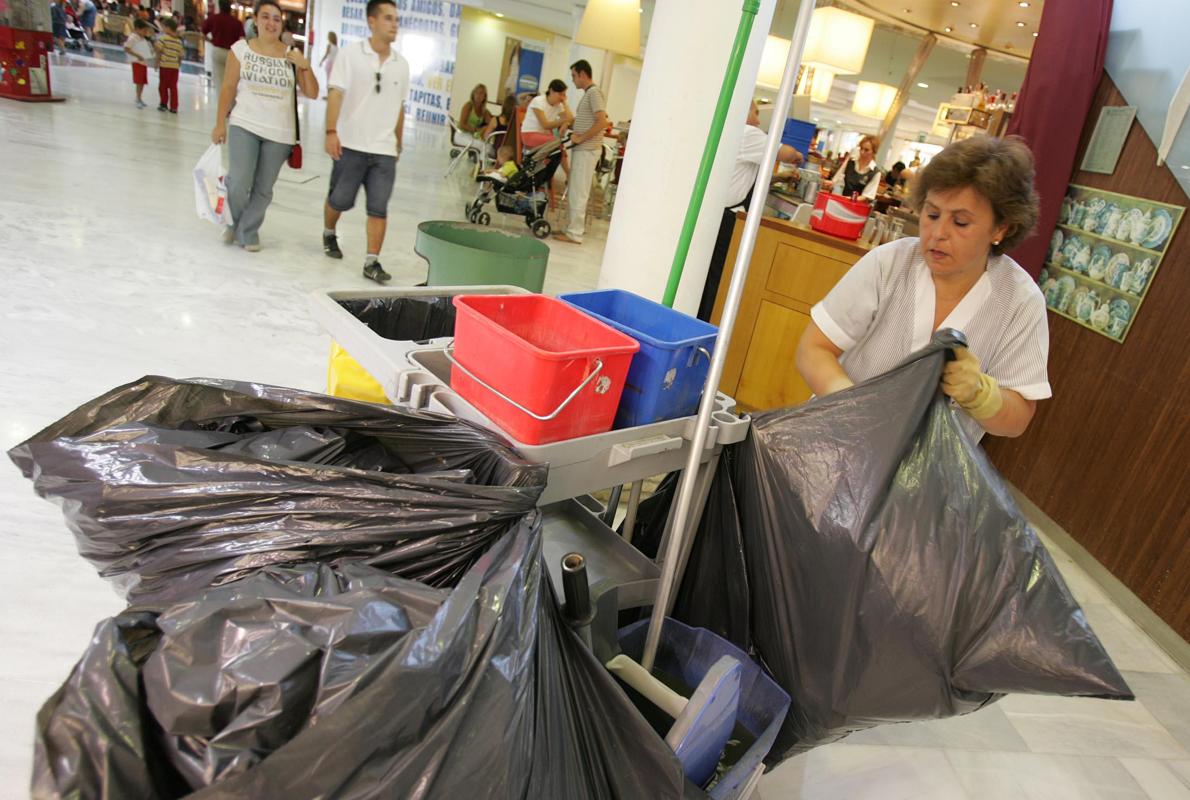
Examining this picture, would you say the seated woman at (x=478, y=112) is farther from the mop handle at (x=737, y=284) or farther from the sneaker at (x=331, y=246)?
the mop handle at (x=737, y=284)

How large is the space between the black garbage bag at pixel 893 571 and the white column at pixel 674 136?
1274 millimetres

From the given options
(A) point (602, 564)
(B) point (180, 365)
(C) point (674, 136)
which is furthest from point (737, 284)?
(B) point (180, 365)

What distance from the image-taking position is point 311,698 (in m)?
0.65

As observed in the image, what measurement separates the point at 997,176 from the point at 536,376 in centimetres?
106

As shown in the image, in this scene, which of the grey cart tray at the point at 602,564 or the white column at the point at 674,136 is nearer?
the grey cart tray at the point at 602,564

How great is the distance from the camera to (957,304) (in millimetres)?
1520

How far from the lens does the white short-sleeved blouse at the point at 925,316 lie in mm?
1494

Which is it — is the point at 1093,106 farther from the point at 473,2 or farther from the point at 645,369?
the point at 473,2

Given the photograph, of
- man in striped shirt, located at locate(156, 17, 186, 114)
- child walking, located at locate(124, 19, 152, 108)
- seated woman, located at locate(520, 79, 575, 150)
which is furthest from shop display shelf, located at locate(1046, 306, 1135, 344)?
child walking, located at locate(124, 19, 152, 108)

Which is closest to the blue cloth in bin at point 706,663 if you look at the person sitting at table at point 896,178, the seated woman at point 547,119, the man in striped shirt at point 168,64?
the seated woman at point 547,119

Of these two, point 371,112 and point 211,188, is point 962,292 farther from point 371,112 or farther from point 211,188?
point 211,188

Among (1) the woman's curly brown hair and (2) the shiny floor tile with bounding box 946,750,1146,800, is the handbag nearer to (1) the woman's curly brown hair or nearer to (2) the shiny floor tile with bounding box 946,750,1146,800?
(1) the woman's curly brown hair

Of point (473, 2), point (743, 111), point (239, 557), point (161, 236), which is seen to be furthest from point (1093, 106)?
point (473, 2)

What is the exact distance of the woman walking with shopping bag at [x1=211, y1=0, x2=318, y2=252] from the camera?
12.9 ft
